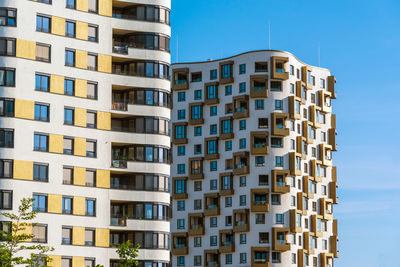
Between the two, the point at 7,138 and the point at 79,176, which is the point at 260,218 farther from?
the point at 7,138

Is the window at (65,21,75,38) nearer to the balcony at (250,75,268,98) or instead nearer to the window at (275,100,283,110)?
the balcony at (250,75,268,98)

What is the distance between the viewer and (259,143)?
16512 centimetres

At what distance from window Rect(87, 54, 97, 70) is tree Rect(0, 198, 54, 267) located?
17.0 metres

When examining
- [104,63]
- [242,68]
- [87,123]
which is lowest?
[87,123]

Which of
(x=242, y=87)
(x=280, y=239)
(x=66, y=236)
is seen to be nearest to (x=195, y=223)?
(x=280, y=239)

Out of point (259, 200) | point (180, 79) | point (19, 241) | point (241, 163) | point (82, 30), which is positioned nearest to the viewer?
point (19, 241)

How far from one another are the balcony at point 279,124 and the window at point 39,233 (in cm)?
7010

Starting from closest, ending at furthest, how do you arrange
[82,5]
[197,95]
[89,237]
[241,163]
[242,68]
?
[89,237] → [82,5] → [241,163] → [242,68] → [197,95]

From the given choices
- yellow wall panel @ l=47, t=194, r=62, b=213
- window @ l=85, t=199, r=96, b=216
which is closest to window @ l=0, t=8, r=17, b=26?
yellow wall panel @ l=47, t=194, r=62, b=213

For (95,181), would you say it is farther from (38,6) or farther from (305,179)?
(305,179)

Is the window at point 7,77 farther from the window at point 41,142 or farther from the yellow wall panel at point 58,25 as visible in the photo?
the yellow wall panel at point 58,25

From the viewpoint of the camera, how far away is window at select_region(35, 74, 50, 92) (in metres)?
102

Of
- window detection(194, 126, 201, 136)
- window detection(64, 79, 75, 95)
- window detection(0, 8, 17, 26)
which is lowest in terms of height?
window detection(64, 79, 75, 95)

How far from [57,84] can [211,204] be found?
7037 centimetres
